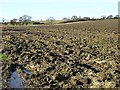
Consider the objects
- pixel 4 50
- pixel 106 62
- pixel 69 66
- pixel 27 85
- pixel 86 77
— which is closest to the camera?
pixel 27 85

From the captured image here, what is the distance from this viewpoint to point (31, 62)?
15898mm

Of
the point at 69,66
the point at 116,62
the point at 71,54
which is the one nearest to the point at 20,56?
the point at 71,54

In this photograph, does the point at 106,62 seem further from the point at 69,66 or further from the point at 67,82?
the point at 67,82

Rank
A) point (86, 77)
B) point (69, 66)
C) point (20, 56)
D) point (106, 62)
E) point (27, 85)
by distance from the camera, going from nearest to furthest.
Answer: point (27, 85)
point (86, 77)
point (69, 66)
point (106, 62)
point (20, 56)

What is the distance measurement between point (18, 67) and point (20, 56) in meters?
2.64

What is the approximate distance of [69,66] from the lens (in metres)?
14.5

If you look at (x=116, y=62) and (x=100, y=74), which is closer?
(x=100, y=74)

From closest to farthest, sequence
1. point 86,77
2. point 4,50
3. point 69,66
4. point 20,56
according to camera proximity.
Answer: point 86,77 → point 69,66 → point 20,56 → point 4,50

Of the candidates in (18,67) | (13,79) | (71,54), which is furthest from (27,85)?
(71,54)

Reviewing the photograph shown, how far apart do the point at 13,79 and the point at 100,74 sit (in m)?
3.83

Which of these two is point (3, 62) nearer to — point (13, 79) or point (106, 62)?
point (13, 79)

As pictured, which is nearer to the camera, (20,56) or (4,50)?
(20,56)

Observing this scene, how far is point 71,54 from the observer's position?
1842 centimetres

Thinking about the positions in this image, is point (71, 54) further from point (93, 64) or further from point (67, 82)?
point (67, 82)
